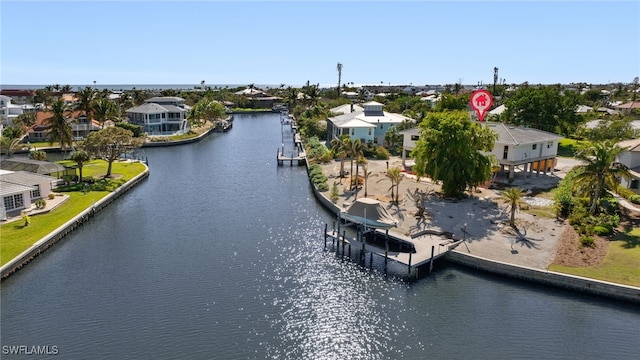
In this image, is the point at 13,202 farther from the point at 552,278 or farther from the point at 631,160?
the point at 631,160

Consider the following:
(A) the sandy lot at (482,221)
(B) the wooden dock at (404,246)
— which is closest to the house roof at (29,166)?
(A) the sandy lot at (482,221)

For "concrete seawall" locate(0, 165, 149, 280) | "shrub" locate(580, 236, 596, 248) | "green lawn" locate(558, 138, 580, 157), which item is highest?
"green lawn" locate(558, 138, 580, 157)

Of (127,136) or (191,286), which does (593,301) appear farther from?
(127,136)

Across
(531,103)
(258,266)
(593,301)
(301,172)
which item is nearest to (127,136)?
(301,172)

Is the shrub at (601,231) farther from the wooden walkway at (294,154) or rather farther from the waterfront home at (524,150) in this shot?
the wooden walkway at (294,154)

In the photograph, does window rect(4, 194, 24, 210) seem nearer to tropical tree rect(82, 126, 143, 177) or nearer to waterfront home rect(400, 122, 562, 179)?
tropical tree rect(82, 126, 143, 177)

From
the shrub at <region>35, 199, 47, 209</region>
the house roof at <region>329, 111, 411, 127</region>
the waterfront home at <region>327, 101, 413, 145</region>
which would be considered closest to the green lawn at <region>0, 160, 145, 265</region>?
the shrub at <region>35, 199, 47, 209</region>
